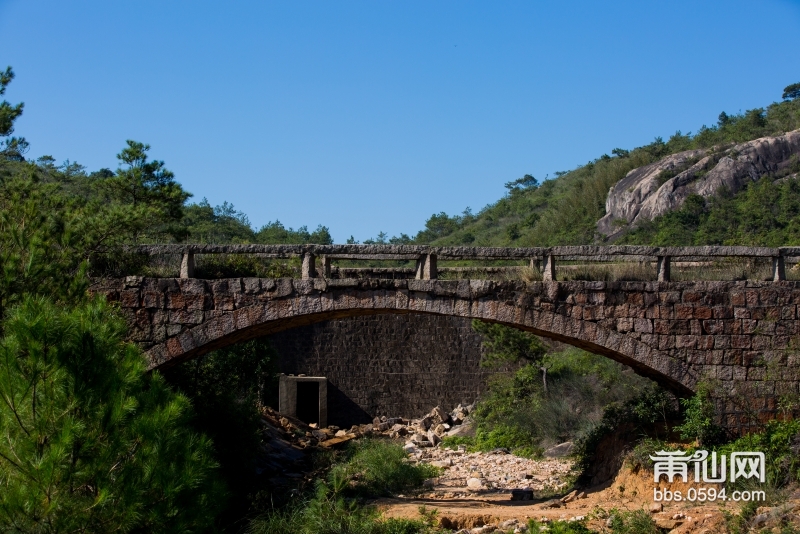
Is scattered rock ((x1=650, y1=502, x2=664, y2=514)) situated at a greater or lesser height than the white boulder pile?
greater

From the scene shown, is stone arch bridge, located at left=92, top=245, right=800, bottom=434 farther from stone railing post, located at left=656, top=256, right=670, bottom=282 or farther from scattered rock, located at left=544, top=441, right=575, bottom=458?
scattered rock, located at left=544, top=441, right=575, bottom=458

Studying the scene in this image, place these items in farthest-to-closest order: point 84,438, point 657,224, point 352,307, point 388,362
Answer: point 657,224 < point 388,362 < point 352,307 < point 84,438

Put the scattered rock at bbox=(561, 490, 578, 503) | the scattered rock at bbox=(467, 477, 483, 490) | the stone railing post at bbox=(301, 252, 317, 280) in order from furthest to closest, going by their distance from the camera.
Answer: the scattered rock at bbox=(467, 477, 483, 490)
the scattered rock at bbox=(561, 490, 578, 503)
the stone railing post at bbox=(301, 252, 317, 280)

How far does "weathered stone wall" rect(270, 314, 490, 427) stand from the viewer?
22.0 m

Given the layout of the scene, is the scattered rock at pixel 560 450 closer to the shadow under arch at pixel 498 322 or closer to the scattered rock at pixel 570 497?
the scattered rock at pixel 570 497

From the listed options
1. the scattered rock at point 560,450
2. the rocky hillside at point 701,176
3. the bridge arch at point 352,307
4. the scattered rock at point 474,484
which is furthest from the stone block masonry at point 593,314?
the rocky hillside at point 701,176

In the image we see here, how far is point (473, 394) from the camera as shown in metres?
21.9

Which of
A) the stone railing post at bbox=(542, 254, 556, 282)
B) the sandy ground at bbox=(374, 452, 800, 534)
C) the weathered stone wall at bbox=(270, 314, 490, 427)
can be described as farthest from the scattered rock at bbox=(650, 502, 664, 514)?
the weathered stone wall at bbox=(270, 314, 490, 427)

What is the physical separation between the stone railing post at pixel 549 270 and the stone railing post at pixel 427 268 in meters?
1.39

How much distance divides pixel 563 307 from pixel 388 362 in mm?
11668

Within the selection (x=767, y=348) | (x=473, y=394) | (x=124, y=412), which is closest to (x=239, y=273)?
(x=124, y=412)

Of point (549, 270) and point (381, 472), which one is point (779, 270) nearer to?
point (549, 270)

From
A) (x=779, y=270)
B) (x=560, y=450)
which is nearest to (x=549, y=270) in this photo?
Result: (x=779, y=270)

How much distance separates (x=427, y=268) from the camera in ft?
36.2
